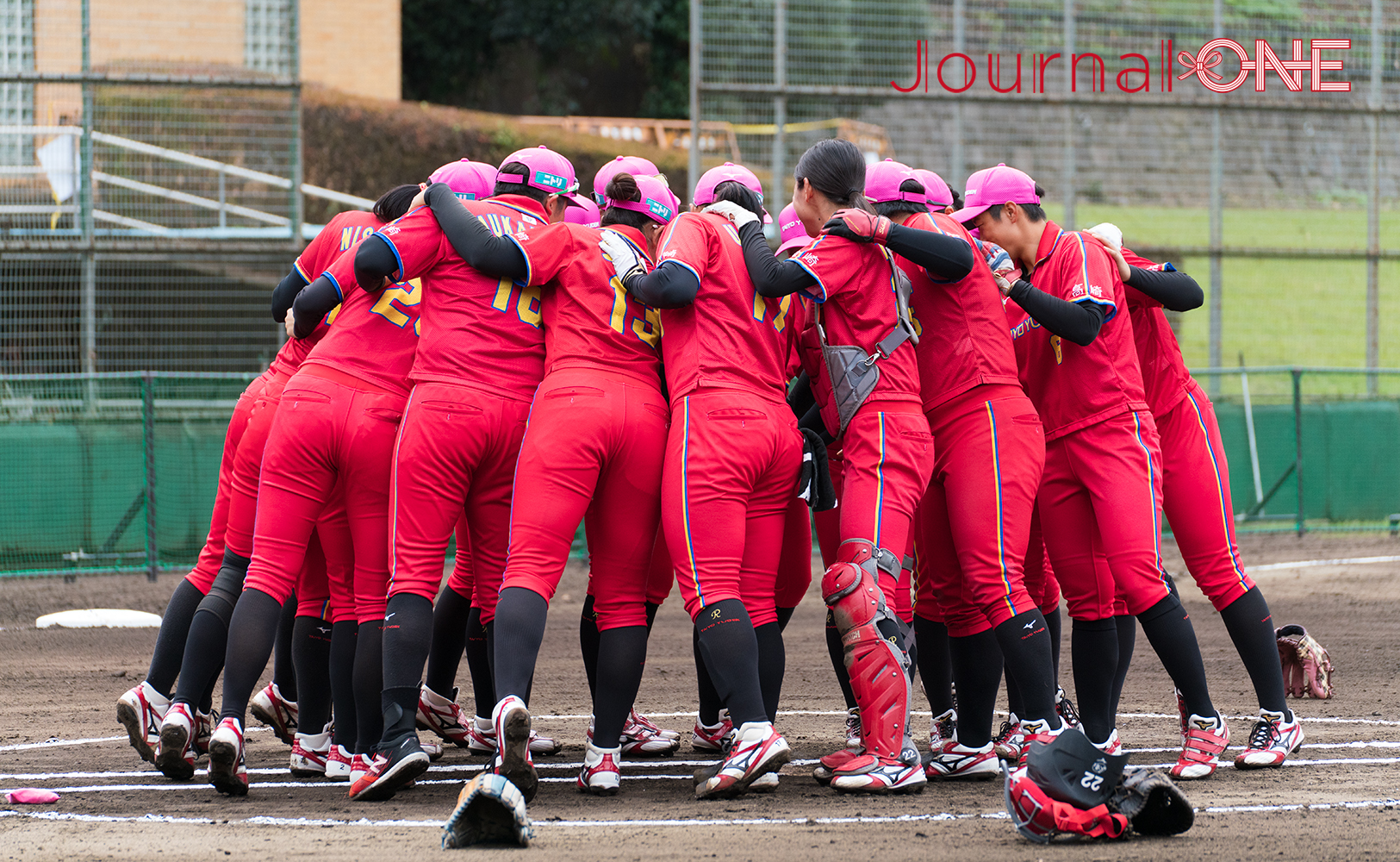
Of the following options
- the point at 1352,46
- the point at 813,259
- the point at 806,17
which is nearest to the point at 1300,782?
the point at 813,259

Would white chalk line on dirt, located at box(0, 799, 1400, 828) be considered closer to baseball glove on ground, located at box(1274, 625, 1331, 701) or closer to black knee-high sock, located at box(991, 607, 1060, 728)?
black knee-high sock, located at box(991, 607, 1060, 728)

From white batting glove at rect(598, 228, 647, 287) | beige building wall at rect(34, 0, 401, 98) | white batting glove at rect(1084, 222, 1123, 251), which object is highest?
beige building wall at rect(34, 0, 401, 98)

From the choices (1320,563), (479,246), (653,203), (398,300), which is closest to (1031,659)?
(653,203)

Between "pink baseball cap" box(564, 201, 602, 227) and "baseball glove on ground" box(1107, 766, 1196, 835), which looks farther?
"pink baseball cap" box(564, 201, 602, 227)

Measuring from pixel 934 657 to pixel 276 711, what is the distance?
2898 millimetres

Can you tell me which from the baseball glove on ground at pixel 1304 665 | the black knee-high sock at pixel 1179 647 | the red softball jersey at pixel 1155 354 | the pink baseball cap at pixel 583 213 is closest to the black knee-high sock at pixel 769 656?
the black knee-high sock at pixel 1179 647

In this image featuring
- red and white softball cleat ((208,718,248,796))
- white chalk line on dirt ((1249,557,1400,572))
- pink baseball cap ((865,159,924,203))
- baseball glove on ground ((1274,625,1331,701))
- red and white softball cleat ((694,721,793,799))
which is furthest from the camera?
white chalk line on dirt ((1249,557,1400,572))

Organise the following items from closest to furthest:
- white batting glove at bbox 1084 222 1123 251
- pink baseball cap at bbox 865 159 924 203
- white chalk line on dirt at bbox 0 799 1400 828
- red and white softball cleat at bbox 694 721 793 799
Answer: white chalk line on dirt at bbox 0 799 1400 828 < red and white softball cleat at bbox 694 721 793 799 < pink baseball cap at bbox 865 159 924 203 < white batting glove at bbox 1084 222 1123 251

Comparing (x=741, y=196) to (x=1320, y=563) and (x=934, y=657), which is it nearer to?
(x=934, y=657)

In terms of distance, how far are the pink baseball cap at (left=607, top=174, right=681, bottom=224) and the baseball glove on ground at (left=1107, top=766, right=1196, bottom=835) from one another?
8.73ft

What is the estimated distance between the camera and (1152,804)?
4203mm

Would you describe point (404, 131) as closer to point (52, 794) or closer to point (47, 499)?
point (47, 499)

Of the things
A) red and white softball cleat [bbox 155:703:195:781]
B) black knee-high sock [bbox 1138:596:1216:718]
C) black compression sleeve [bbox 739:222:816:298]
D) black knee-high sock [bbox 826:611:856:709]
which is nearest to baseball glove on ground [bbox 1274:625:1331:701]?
black knee-high sock [bbox 1138:596:1216:718]

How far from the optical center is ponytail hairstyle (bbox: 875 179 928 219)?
541 cm
